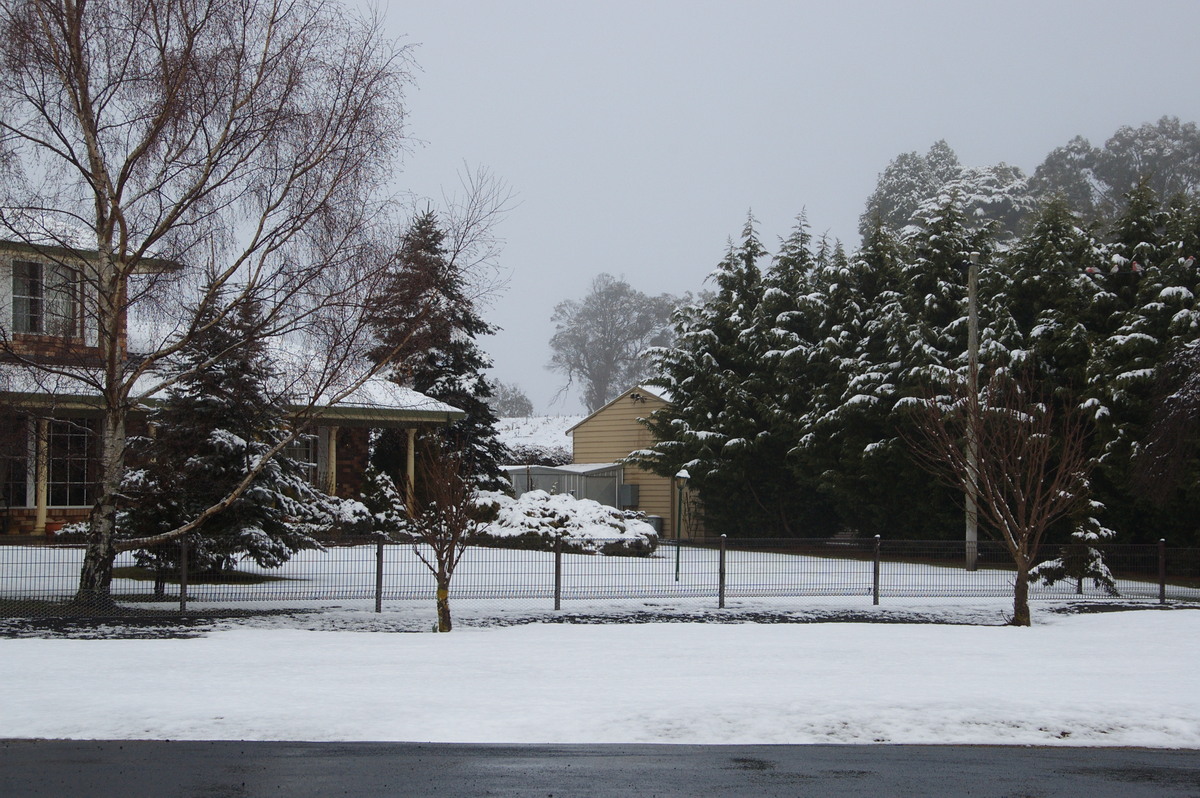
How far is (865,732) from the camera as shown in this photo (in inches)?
367

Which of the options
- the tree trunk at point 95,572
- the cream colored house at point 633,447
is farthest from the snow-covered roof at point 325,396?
the cream colored house at point 633,447

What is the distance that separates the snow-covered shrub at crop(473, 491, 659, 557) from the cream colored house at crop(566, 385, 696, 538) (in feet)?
28.8

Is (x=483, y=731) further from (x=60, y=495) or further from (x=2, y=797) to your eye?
(x=60, y=495)

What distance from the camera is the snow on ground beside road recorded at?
9.28 meters

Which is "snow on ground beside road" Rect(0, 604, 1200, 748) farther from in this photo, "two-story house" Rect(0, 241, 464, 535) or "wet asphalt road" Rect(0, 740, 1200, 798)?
"two-story house" Rect(0, 241, 464, 535)

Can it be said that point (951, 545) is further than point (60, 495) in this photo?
No

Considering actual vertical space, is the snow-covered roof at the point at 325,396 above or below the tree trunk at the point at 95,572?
above

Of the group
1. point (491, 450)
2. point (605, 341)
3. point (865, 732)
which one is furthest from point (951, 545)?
point (605, 341)

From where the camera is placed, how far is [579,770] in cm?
795

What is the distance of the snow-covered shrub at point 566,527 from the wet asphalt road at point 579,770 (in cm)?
1826

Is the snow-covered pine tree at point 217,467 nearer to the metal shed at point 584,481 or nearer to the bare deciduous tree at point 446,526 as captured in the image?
the bare deciduous tree at point 446,526

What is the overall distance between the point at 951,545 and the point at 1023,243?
12.6m

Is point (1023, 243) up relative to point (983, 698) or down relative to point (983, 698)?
up

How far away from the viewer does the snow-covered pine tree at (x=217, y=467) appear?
1844 centimetres
